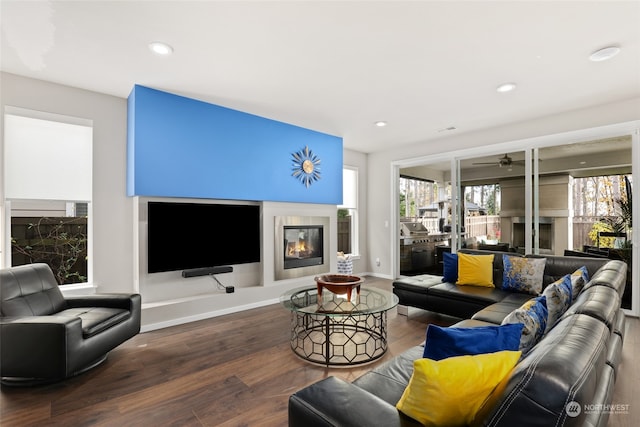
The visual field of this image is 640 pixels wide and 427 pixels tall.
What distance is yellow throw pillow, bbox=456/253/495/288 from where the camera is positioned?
3691 millimetres

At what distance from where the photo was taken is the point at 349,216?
6547 millimetres

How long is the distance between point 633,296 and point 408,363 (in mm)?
3925

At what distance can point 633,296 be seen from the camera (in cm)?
382

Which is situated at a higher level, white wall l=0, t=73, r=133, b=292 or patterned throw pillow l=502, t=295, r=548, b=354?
white wall l=0, t=73, r=133, b=292

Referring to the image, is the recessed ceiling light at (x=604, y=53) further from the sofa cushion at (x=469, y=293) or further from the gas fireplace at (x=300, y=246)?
the gas fireplace at (x=300, y=246)

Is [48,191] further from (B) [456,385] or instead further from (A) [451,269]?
(A) [451,269]

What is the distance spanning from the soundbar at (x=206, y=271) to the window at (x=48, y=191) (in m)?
1.06

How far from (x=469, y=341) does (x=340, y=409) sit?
22.1 inches

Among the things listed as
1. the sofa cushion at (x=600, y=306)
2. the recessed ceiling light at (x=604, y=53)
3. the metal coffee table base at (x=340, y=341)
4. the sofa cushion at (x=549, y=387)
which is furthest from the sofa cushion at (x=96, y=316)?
the recessed ceiling light at (x=604, y=53)

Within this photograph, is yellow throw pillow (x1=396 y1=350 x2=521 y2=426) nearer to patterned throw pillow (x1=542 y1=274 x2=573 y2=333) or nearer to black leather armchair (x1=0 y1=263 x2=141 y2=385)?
patterned throw pillow (x1=542 y1=274 x2=573 y2=333)

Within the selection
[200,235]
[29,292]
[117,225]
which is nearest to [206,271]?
[200,235]

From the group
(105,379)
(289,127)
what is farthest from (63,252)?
(289,127)

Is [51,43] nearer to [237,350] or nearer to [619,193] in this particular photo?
[237,350]
